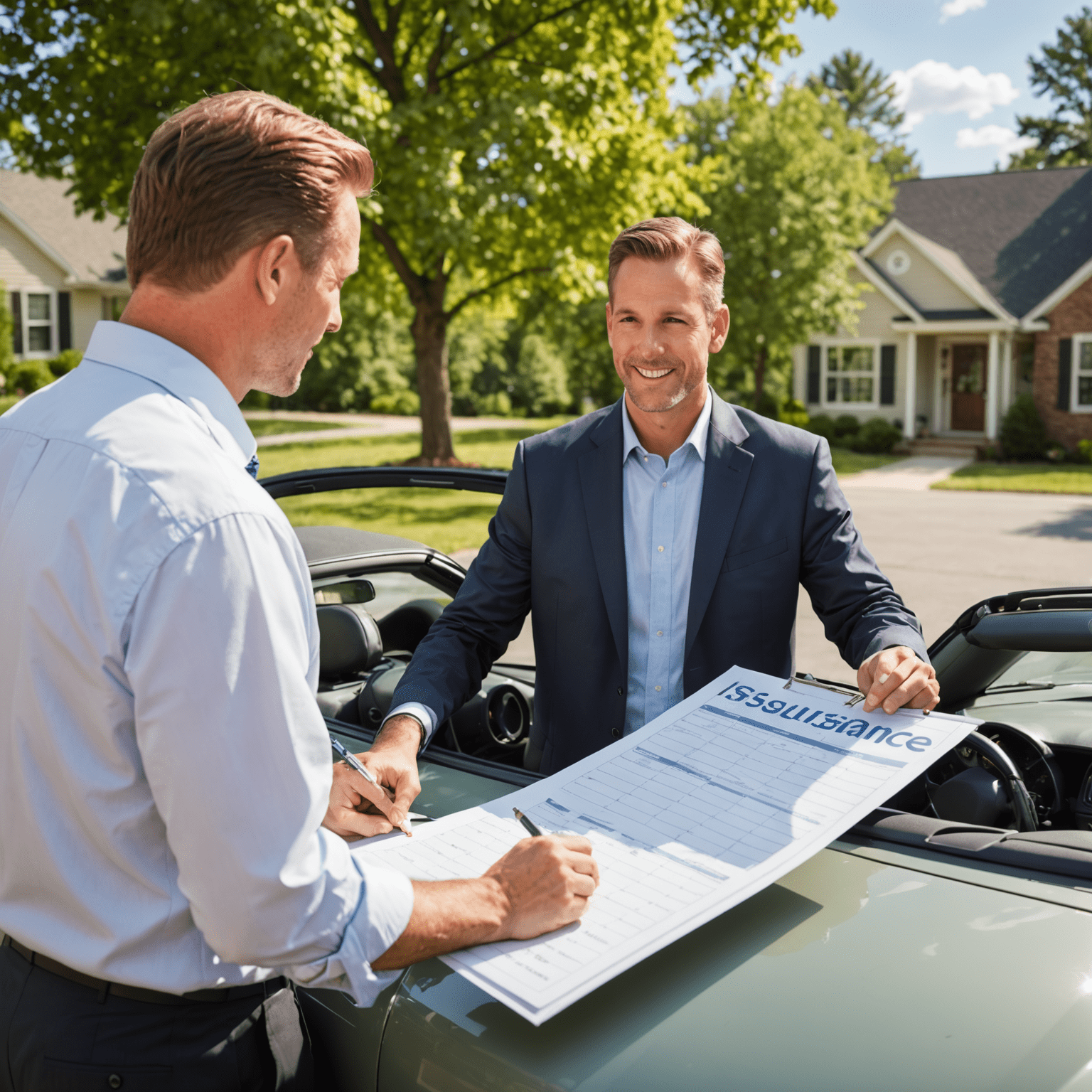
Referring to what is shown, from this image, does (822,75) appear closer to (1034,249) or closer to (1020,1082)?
(1034,249)

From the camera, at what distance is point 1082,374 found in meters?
22.9

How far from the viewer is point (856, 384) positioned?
1045 inches

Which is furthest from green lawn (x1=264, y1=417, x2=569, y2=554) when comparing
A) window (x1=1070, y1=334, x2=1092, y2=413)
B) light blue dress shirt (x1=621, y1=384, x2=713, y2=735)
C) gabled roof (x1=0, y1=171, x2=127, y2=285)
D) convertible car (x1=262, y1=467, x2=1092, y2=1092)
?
gabled roof (x1=0, y1=171, x2=127, y2=285)

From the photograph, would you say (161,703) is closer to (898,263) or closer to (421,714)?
(421,714)

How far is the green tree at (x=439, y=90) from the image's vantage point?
1110 cm

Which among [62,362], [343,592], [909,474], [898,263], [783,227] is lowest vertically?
[909,474]

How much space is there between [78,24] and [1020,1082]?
14.1 m

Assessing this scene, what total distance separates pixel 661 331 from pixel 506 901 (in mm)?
1451

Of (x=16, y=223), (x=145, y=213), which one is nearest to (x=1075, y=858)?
(x=145, y=213)

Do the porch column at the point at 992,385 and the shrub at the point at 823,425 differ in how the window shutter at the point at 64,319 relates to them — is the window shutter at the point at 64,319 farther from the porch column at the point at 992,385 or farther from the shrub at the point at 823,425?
the porch column at the point at 992,385

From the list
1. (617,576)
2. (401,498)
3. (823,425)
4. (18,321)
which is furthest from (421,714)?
(18,321)

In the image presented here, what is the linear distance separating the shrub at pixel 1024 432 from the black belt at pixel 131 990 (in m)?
24.0

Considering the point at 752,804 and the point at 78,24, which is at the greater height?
the point at 78,24

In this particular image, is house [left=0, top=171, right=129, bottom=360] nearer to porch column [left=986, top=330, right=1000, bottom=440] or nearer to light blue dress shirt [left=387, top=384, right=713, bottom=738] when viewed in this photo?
porch column [left=986, top=330, right=1000, bottom=440]
